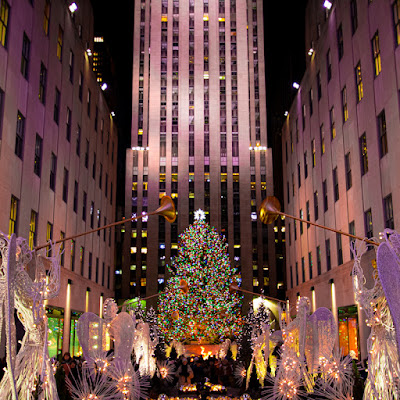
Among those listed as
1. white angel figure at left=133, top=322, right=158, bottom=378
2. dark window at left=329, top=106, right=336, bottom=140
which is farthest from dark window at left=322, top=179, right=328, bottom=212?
white angel figure at left=133, top=322, right=158, bottom=378

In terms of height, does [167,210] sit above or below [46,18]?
below

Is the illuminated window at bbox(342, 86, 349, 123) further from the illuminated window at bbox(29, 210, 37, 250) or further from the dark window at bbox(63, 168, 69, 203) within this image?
the illuminated window at bbox(29, 210, 37, 250)

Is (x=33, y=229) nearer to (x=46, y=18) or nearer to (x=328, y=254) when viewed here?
(x=46, y=18)

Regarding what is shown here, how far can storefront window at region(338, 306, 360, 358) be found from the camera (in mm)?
26328

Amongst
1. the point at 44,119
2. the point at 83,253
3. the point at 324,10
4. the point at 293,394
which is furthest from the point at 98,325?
the point at 324,10

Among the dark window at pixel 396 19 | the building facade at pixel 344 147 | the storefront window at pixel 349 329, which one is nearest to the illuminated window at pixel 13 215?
the building facade at pixel 344 147

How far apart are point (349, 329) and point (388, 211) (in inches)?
325

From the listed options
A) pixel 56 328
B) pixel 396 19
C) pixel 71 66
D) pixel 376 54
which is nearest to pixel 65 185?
pixel 71 66

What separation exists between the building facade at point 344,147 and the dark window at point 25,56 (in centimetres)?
1522

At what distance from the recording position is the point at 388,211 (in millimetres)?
22219

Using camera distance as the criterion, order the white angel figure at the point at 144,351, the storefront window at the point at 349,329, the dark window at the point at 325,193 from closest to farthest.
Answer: the white angel figure at the point at 144,351, the storefront window at the point at 349,329, the dark window at the point at 325,193

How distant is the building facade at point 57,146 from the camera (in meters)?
20.7

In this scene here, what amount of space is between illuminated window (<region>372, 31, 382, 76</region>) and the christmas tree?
22601mm

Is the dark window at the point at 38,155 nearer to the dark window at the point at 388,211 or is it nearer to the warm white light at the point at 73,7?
the warm white light at the point at 73,7
